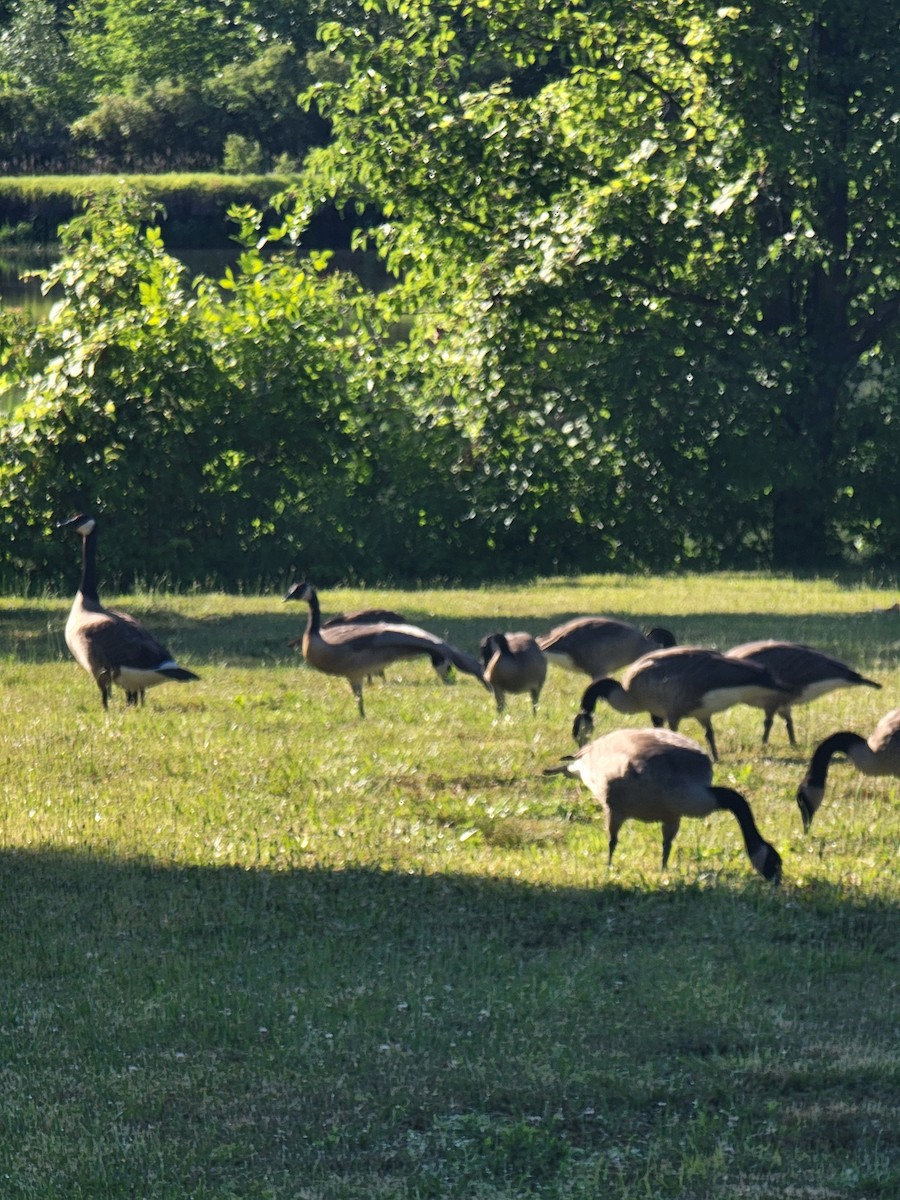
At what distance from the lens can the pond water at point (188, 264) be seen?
41.2 meters

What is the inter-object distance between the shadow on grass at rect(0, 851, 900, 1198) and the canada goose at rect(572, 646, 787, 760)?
7.44ft

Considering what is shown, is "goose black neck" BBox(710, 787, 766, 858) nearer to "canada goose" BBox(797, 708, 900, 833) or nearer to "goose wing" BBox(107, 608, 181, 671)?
"canada goose" BBox(797, 708, 900, 833)

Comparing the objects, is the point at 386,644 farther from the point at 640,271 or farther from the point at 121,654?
the point at 640,271

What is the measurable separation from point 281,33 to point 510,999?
2399 inches

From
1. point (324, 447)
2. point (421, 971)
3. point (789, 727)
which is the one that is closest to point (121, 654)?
point (789, 727)

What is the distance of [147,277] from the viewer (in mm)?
22891

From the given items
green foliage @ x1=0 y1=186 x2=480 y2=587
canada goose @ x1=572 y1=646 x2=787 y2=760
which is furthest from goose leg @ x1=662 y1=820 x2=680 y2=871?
green foliage @ x1=0 y1=186 x2=480 y2=587

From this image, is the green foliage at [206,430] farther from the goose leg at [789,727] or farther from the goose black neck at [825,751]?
the goose black neck at [825,751]

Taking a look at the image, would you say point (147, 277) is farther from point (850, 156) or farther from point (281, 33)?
point (281, 33)

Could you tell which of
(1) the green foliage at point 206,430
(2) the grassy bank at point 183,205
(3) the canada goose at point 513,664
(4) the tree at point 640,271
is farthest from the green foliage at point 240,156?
(3) the canada goose at point 513,664

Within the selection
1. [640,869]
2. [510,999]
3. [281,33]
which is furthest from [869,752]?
[281,33]

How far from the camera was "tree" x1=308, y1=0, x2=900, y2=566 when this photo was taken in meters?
23.3

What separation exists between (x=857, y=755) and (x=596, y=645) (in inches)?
141

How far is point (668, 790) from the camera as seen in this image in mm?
8484
